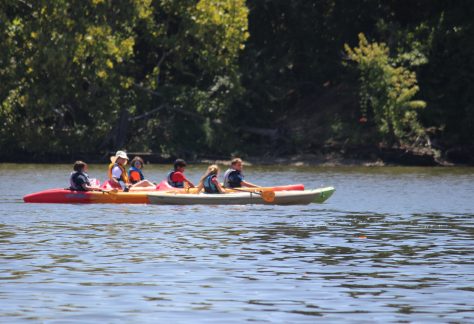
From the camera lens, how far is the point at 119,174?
110ft

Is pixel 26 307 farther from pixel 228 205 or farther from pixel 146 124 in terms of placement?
pixel 146 124

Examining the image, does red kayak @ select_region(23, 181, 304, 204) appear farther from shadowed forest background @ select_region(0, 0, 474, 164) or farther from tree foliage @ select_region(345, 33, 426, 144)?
tree foliage @ select_region(345, 33, 426, 144)

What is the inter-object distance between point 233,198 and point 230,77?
28.7 metres

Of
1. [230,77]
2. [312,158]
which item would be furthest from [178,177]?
[312,158]

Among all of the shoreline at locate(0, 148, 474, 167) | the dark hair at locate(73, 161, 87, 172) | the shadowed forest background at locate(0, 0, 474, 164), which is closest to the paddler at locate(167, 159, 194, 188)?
the dark hair at locate(73, 161, 87, 172)

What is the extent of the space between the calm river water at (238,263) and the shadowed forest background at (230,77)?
24.2 metres

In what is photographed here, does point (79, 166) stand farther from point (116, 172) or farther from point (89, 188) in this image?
point (116, 172)

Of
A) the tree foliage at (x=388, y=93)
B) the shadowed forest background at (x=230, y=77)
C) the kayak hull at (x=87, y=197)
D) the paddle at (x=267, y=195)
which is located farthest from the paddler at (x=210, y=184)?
the tree foliage at (x=388, y=93)

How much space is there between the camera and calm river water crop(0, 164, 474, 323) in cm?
1444

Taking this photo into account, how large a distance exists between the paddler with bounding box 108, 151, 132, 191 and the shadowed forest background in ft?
75.4

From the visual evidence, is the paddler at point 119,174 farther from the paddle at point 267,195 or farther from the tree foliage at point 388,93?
the tree foliage at point 388,93

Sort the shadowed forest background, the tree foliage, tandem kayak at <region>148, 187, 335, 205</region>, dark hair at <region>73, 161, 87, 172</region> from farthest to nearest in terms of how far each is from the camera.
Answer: the shadowed forest background
the tree foliage
dark hair at <region>73, 161, 87, 172</region>
tandem kayak at <region>148, 187, 335, 205</region>

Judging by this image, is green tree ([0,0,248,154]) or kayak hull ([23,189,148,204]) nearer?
kayak hull ([23,189,148,204])

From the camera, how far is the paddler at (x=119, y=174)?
3331 centimetres
